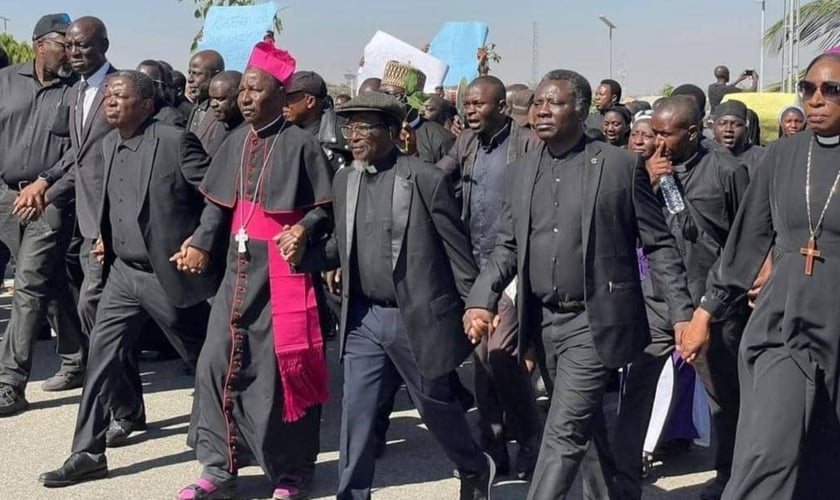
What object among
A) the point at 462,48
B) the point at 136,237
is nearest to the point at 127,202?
the point at 136,237

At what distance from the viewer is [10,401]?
7.29 metres

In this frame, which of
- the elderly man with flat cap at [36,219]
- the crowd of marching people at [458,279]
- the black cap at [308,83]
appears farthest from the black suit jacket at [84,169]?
the black cap at [308,83]

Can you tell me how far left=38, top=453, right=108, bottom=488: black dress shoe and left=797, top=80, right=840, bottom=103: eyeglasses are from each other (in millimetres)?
4122

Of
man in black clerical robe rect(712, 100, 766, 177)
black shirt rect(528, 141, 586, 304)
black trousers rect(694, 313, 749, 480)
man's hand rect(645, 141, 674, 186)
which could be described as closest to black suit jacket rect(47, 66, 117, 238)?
black shirt rect(528, 141, 586, 304)

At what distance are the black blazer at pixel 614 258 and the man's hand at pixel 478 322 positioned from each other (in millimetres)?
33

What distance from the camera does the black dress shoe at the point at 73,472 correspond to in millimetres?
5891

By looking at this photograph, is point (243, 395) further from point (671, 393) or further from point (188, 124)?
point (188, 124)

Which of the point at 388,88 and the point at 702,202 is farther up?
the point at 388,88

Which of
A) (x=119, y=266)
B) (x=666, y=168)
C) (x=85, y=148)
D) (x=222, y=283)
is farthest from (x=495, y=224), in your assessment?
(x=85, y=148)

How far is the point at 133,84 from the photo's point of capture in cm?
611

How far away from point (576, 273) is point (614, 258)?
178 millimetres

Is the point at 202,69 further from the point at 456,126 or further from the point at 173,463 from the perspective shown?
the point at 173,463

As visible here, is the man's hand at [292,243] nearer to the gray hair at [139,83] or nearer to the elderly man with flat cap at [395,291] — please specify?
the elderly man with flat cap at [395,291]

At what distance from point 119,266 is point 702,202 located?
327cm
